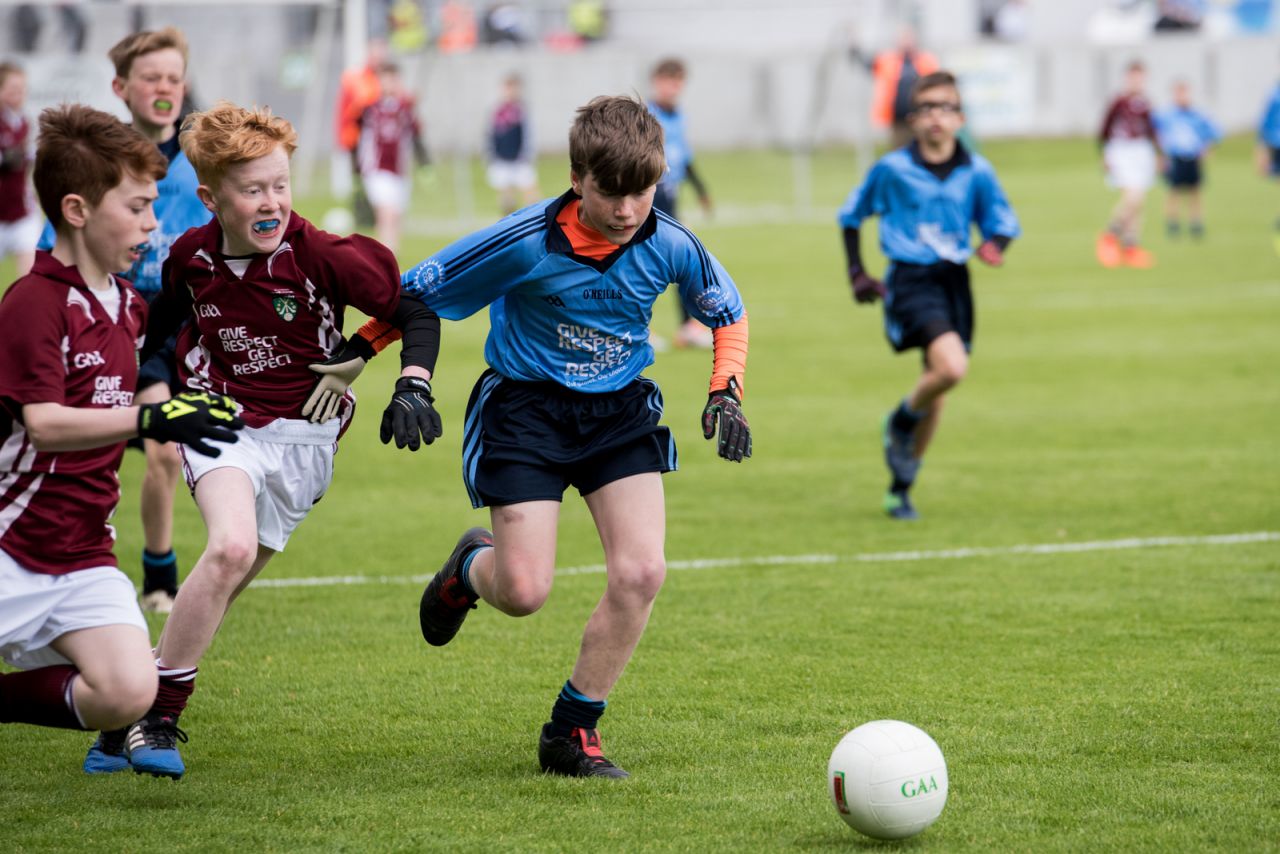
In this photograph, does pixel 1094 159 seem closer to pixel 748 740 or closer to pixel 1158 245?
pixel 1158 245

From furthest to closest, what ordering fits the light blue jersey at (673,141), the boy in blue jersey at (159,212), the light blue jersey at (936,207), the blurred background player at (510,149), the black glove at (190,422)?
the blurred background player at (510,149), the light blue jersey at (673,141), the light blue jersey at (936,207), the boy in blue jersey at (159,212), the black glove at (190,422)

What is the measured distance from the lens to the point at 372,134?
2053 centimetres

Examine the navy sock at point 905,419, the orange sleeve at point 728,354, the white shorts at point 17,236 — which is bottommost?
the navy sock at point 905,419

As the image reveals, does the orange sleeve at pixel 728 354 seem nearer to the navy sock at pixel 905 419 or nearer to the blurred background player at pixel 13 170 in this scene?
the navy sock at pixel 905 419

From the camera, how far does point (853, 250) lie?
8.68 m

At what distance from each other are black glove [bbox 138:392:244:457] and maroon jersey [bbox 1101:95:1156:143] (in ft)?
63.3

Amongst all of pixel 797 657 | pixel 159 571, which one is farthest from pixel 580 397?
pixel 159 571

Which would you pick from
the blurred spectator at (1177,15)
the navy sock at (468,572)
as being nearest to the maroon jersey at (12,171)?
the navy sock at (468,572)

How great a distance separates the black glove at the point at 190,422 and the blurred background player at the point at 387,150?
16.1 metres

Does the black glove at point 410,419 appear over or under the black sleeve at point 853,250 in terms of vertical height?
under

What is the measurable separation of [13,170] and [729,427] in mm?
10690

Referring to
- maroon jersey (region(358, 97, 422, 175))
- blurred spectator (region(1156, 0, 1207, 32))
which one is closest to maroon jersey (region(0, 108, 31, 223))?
maroon jersey (region(358, 97, 422, 175))

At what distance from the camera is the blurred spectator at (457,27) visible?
114ft

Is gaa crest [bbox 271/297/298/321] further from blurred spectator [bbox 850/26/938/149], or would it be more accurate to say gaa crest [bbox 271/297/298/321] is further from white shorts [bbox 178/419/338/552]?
blurred spectator [bbox 850/26/938/149]
